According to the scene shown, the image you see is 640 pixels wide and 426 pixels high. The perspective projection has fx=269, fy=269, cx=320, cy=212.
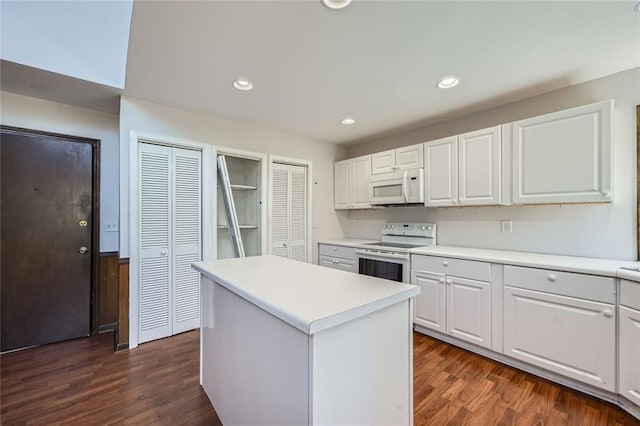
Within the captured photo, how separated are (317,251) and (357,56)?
279 centimetres

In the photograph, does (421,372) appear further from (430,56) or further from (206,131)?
(206,131)

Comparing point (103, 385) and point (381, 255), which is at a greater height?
point (381, 255)

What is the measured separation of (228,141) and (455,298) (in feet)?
9.83

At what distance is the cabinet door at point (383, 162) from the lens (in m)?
3.46

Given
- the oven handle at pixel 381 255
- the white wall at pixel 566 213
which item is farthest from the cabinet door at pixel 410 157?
the oven handle at pixel 381 255

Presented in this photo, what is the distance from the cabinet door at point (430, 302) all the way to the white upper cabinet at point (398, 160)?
1.29 meters

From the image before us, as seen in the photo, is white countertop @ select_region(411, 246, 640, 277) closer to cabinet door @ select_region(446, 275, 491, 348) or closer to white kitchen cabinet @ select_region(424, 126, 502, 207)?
cabinet door @ select_region(446, 275, 491, 348)

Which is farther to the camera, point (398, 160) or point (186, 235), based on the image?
point (398, 160)

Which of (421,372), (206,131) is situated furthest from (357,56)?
(421,372)

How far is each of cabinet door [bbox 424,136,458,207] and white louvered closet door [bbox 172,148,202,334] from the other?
259cm

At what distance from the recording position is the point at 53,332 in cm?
272

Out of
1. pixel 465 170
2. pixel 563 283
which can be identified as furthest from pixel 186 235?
pixel 563 283

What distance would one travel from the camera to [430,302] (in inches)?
107

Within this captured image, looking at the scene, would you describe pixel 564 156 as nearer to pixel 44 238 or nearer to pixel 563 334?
pixel 563 334
